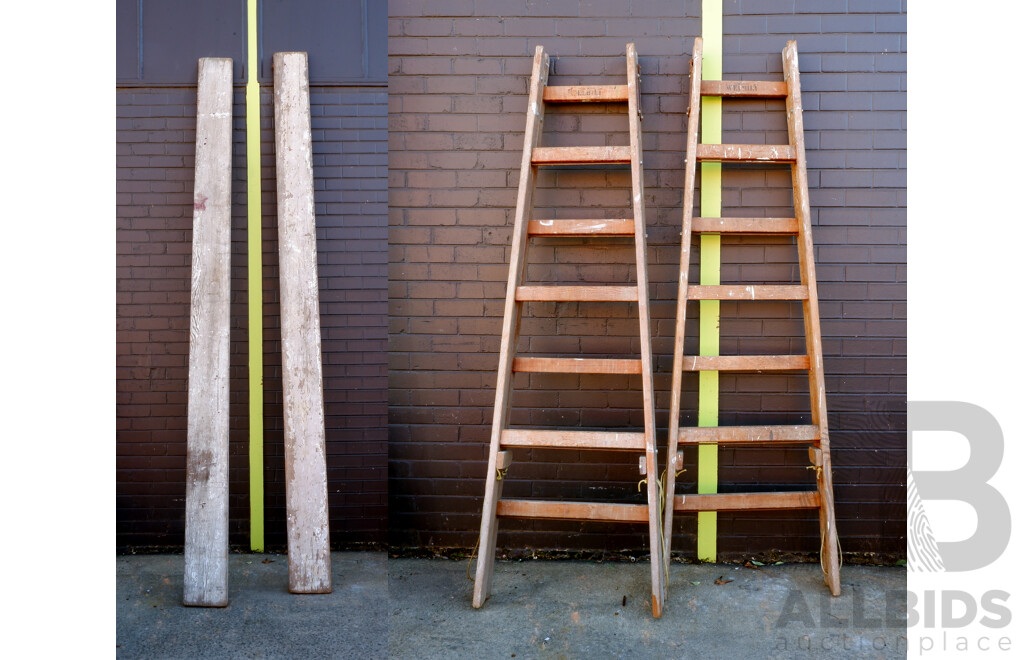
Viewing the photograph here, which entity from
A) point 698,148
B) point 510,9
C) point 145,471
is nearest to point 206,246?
point 145,471

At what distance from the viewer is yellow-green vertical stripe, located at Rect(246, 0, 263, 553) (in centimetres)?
320

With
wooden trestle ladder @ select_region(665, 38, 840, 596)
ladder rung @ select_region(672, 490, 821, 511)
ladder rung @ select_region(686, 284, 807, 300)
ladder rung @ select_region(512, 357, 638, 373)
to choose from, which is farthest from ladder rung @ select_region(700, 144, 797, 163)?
ladder rung @ select_region(672, 490, 821, 511)

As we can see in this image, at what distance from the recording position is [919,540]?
9.99ft

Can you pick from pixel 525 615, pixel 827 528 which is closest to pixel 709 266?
pixel 827 528

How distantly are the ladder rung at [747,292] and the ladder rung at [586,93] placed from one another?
85 centimetres

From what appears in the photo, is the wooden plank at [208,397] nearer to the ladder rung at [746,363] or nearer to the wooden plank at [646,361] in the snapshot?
the wooden plank at [646,361]

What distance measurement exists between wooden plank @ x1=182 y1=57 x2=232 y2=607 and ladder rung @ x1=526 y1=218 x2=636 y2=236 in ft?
4.32

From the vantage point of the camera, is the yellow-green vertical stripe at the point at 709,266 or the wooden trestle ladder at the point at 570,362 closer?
the wooden trestle ladder at the point at 570,362

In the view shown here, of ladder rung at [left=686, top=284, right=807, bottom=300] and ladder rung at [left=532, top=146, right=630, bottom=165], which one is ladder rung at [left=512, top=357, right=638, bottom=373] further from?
ladder rung at [left=532, top=146, right=630, bottom=165]

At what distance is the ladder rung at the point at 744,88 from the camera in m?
3.04

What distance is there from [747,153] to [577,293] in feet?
3.09

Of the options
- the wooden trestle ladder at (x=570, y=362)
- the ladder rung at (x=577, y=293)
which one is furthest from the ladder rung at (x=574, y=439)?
the ladder rung at (x=577, y=293)

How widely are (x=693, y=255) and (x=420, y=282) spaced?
1233 millimetres

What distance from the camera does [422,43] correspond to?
3.21 metres
